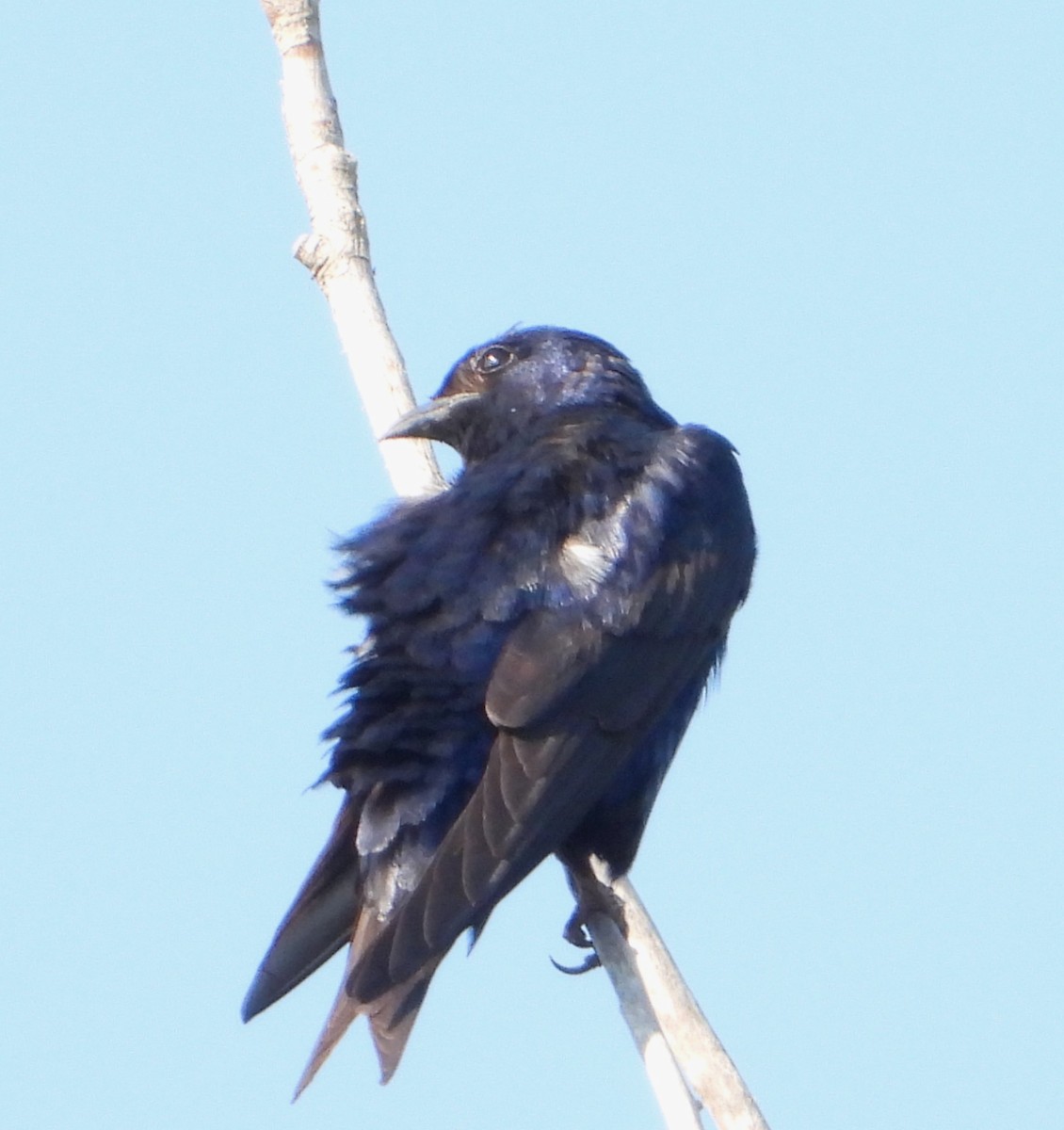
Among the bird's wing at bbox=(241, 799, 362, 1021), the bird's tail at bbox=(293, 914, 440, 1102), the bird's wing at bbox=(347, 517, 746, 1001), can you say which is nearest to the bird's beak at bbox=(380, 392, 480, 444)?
the bird's wing at bbox=(347, 517, 746, 1001)

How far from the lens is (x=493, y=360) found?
19.0 feet

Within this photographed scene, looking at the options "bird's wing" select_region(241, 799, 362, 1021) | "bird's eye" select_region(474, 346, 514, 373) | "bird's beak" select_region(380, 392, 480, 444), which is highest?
"bird's eye" select_region(474, 346, 514, 373)

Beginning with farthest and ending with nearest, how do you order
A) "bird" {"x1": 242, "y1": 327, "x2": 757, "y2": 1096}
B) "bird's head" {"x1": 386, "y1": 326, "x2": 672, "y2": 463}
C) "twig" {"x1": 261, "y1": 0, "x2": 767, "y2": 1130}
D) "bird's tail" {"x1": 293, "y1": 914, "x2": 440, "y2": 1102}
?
1. "bird's head" {"x1": 386, "y1": 326, "x2": 672, "y2": 463}
2. "twig" {"x1": 261, "y1": 0, "x2": 767, "y2": 1130}
3. "bird" {"x1": 242, "y1": 327, "x2": 757, "y2": 1096}
4. "bird's tail" {"x1": 293, "y1": 914, "x2": 440, "y2": 1102}

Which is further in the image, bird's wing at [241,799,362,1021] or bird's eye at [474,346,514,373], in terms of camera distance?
bird's eye at [474,346,514,373]

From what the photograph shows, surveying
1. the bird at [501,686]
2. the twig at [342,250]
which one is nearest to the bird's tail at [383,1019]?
the bird at [501,686]

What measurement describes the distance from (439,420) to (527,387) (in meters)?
0.35

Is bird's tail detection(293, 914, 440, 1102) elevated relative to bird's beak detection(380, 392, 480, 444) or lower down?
lower down

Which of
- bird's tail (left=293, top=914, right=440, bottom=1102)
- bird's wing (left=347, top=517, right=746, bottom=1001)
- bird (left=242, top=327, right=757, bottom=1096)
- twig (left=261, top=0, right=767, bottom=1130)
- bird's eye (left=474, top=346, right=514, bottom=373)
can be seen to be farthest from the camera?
→ bird's eye (left=474, top=346, right=514, bottom=373)

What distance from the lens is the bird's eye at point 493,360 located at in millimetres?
5773

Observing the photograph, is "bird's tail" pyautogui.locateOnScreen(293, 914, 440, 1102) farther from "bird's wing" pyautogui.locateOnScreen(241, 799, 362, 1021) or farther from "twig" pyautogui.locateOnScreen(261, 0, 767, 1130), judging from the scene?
"twig" pyautogui.locateOnScreen(261, 0, 767, 1130)

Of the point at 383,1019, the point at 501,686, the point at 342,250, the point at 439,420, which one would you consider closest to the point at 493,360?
the point at 439,420

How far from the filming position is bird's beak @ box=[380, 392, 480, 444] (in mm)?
5207

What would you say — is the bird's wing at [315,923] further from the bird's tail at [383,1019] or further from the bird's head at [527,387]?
the bird's head at [527,387]

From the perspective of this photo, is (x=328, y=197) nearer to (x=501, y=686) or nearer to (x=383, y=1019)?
(x=501, y=686)
